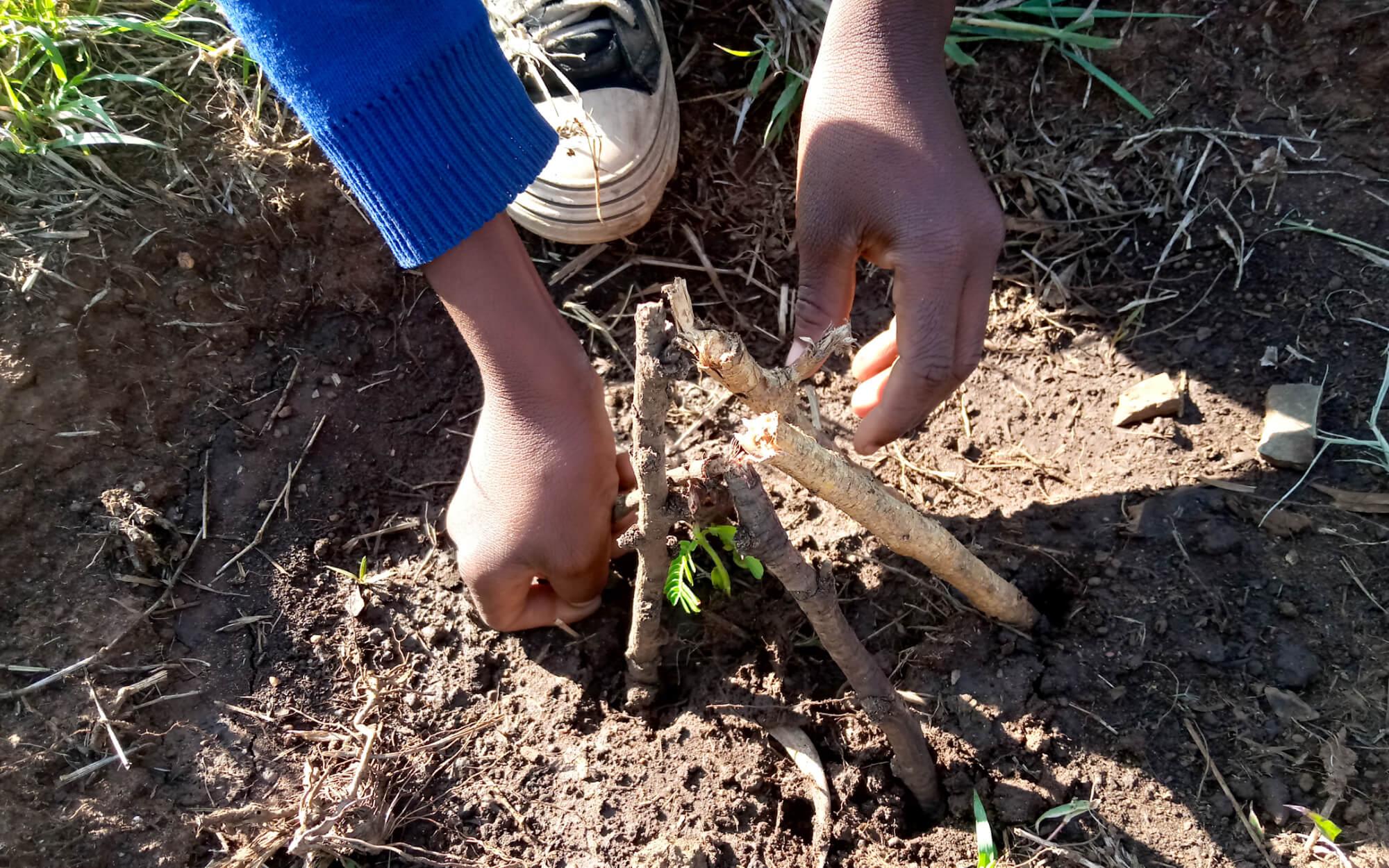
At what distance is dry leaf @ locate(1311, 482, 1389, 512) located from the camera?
5.81ft

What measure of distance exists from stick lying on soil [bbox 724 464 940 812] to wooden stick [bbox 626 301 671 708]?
0.40 ft

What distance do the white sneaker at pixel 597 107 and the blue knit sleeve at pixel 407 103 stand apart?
0.43 meters

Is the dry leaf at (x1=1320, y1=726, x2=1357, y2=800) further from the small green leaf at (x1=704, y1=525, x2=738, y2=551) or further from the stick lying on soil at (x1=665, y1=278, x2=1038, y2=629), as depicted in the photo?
the small green leaf at (x1=704, y1=525, x2=738, y2=551)

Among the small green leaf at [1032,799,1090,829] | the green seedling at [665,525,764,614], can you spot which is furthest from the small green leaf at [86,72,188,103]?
the small green leaf at [1032,799,1090,829]

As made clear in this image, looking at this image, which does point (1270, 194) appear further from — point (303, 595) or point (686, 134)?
point (303, 595)

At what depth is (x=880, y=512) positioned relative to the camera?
4.70 ft

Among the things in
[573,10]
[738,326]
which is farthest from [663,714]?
[573,10]

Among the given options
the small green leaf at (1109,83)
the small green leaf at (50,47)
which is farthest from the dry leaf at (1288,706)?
the small green leaf at (50,47)

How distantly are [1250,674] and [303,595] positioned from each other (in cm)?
208

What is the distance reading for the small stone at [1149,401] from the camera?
6.56 feet

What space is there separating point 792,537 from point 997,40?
1578mm

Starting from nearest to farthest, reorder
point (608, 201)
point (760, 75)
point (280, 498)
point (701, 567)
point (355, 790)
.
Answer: point (355, 790) → point (701, 567) → point (280, 498) → point (608, 201) → point (760, 75)

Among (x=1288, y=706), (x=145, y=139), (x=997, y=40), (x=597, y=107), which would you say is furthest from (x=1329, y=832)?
(x=145, y=139)

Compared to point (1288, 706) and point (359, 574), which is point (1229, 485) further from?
point (359, 574)
